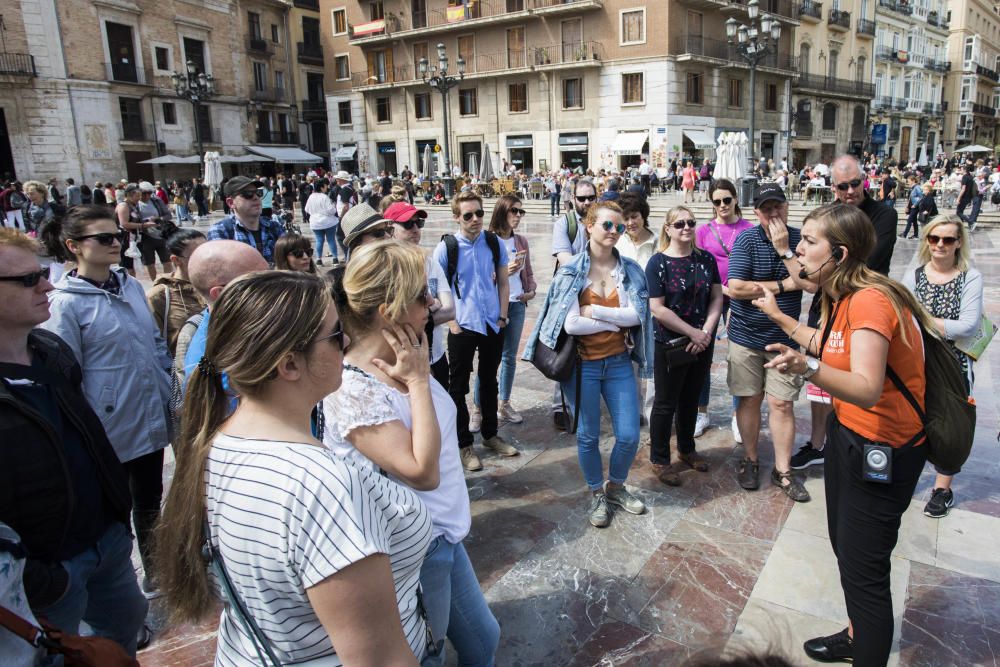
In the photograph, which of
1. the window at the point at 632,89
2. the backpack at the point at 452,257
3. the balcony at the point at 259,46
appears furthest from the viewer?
the balcony at the point at 259,46

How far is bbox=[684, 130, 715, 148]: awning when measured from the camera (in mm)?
30761

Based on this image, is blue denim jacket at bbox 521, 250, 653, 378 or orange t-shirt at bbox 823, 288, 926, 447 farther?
blue denim jacket at bbox 521, 250, 653, 378

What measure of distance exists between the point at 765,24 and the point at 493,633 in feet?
69.3

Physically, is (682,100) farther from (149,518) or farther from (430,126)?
(149,518)

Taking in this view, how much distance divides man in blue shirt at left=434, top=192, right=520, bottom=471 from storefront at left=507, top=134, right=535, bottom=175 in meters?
31.1


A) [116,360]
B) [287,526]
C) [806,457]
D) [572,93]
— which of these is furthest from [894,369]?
[572,93]

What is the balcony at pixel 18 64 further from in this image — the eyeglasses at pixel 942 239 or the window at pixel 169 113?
the eyeglasses at pixel 942 239

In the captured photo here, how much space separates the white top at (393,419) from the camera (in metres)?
1.73

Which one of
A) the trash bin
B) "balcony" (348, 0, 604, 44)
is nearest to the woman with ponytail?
the trash bin

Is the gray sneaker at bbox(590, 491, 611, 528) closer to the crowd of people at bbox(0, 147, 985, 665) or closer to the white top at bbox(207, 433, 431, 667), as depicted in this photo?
the crowd of people at bbox(0, 147, 985, 665)

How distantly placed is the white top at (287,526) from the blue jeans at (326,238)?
37.9 ft

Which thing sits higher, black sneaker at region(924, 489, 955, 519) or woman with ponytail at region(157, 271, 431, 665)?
woman with ponytail at region(157, 271, 431, 665)

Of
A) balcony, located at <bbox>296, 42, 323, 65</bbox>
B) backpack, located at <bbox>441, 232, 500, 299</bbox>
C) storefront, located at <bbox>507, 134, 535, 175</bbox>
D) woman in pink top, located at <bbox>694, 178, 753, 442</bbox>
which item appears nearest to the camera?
backpack, located at <bbox>441, 232, 500, 299</bbox>

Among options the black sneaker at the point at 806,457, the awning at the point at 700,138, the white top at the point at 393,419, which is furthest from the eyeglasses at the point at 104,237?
the awning at the point at 700,138
